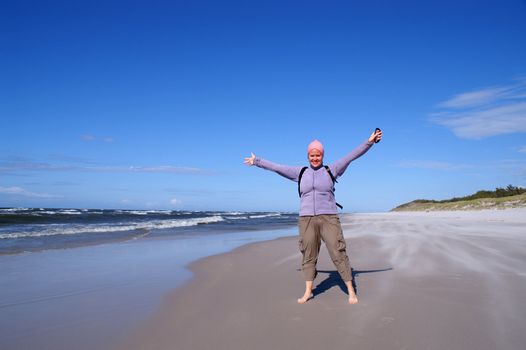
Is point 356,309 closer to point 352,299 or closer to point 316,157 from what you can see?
point 352,299

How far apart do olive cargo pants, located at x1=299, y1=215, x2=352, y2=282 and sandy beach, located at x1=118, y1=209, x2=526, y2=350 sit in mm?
431

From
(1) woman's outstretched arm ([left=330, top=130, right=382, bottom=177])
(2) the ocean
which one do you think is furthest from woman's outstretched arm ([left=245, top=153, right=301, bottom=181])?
(2) the ocean

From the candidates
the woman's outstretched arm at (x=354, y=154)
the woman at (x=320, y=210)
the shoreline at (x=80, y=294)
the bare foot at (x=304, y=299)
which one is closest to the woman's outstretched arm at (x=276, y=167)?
the woman at (x=320, y=210)

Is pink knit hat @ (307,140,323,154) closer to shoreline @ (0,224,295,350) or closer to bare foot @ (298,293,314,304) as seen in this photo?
bare foot @ (298,293,314,304)

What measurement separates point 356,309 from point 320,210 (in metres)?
1.29

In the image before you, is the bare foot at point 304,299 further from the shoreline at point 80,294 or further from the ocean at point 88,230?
the ocean at point 88,230

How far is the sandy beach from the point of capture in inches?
138

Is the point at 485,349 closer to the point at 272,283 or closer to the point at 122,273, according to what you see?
the point at 272,283

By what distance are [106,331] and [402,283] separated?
413 cm

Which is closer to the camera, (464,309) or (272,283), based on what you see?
(464,309)

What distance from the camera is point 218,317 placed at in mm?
4309

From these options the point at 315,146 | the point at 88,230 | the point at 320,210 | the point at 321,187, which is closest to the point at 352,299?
the point at 320,210

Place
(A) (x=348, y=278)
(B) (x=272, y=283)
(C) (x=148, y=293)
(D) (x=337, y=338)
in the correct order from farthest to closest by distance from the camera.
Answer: (B) (x=272, y=283) < (C) (x=148, y=293) < (A) (x=348, y=278) < (D) (x=337, y=338)

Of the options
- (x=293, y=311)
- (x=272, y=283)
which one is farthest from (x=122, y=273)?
(x=293, y=311)
